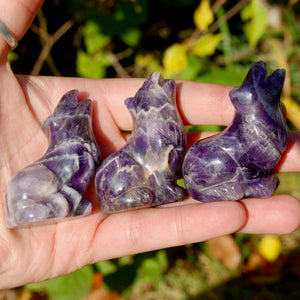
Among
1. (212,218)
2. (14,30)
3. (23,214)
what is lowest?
(212,218)

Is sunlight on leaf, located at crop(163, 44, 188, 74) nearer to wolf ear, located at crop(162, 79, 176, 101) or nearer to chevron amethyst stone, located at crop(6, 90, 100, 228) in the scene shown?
wolf ear, located at crop(162, 79, 176, 101)

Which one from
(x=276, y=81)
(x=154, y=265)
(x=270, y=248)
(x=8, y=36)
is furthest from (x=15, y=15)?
(x=270, y=248)

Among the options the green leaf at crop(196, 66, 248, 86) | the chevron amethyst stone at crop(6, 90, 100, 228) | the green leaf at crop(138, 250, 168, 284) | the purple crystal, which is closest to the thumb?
the chevron amethyst stone at crop(6, 90, 100, 228)

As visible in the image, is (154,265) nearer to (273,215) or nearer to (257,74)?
(273,215)

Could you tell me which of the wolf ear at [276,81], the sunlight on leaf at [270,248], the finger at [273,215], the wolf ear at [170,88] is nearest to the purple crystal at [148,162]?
the wolf ear at [170,88]

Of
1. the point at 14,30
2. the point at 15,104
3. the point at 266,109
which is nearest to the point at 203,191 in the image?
the point at 266,109

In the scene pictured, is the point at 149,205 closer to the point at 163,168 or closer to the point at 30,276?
the point at 163,168
